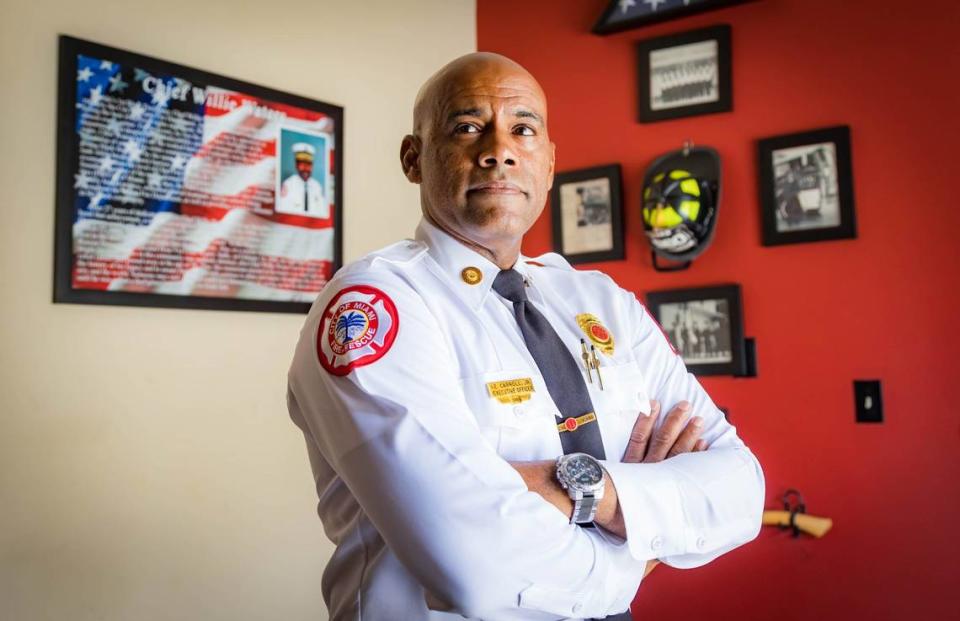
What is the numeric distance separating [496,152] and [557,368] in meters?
0.37

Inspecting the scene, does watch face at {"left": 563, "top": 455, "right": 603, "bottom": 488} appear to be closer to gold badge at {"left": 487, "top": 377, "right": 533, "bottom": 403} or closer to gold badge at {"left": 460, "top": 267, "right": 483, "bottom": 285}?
gold badge at {"left": 487, "top": 377, "right": 533, "bottom": 403}

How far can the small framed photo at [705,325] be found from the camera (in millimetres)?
2711

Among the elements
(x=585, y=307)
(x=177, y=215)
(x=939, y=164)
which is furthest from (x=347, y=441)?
(x=939, y=164)

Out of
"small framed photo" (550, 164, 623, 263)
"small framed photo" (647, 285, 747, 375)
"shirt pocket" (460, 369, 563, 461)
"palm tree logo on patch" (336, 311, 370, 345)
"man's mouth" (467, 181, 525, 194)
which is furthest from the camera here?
"small framed photo" (550, 164, 623, 263)

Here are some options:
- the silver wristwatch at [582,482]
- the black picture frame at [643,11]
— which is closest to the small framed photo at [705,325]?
the black picture frame at [643,11]

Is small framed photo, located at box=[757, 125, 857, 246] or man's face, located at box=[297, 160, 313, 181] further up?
man's face, located at box=[297, 160, 313, 181]

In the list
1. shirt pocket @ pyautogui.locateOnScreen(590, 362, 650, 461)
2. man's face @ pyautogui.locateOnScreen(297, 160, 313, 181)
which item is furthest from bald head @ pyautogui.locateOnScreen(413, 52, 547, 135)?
man's face @ pyautogui.locateOnScreen(297, 160, 313, 181)

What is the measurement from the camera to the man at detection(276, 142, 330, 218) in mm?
2762

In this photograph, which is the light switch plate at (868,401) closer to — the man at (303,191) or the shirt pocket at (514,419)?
the shirt pocket at (514,419)

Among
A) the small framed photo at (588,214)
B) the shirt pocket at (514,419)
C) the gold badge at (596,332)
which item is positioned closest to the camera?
the shirt pocket at (514,419)

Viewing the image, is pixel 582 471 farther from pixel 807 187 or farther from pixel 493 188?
pixel 807 187

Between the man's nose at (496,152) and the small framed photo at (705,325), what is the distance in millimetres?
1503

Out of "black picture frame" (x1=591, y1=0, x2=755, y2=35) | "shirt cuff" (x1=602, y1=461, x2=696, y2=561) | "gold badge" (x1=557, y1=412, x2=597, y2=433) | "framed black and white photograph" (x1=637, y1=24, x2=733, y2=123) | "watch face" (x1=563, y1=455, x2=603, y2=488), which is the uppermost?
"black picture frame" (x1=591, y1=0, x2=755, y2=35)

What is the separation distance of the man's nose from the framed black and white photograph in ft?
5.26
